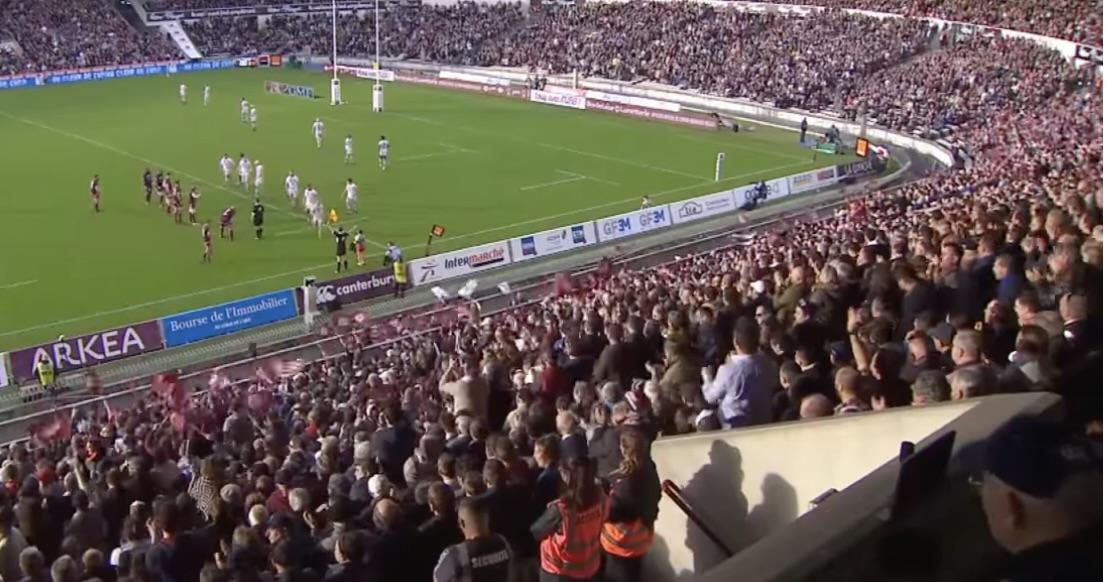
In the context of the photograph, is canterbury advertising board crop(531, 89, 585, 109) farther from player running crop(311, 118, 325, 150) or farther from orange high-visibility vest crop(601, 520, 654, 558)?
orange high-visibility vest crop(601, 520, 654, 558)

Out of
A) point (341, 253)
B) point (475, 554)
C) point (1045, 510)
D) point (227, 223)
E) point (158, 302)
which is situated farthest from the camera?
point (227, 223)

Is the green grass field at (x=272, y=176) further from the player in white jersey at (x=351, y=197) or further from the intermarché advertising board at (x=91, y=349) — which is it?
the intermarché advertising board at (x=91, y=349)

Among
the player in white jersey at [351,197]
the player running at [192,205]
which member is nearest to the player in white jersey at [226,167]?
the player running at [192,205]

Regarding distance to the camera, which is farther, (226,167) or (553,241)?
(226,167)

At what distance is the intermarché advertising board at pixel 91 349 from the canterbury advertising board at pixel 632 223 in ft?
47.0

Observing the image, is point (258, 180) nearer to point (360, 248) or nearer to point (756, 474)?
point (360, 248)

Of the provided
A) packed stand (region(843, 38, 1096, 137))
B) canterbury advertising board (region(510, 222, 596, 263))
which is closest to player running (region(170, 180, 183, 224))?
canterbury advertising board (region(510, 222, 596, 263))

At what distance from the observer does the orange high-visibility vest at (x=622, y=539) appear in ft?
20.3

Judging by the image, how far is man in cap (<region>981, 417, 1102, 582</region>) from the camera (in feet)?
11.5

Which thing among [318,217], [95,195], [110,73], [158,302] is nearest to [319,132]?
[95,195]

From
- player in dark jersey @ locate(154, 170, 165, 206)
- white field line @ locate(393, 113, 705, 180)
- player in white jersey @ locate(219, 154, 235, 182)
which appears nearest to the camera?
player in dark jersey @ locate(154, 170, 165, 206)

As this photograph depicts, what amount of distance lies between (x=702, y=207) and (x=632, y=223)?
3.38 m

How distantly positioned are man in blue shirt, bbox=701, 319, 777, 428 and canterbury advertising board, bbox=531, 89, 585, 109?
5373 centimetres

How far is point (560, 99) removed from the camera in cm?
6231
